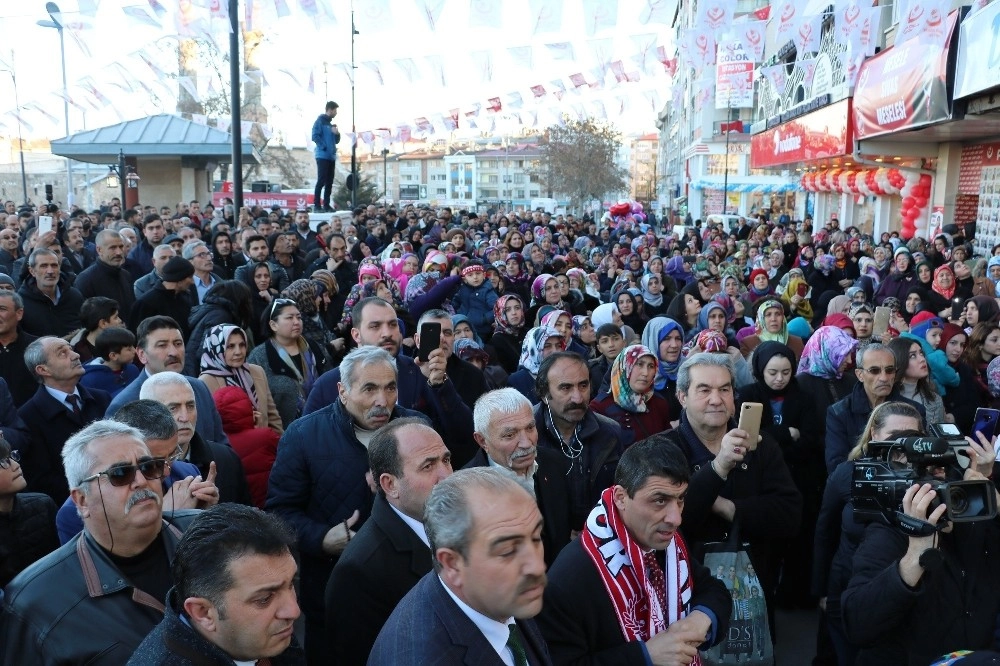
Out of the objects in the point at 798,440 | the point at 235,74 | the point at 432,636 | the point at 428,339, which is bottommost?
the point at 798,440

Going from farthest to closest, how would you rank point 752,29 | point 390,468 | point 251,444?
point 752,29 → point 251,444 → point 390,468

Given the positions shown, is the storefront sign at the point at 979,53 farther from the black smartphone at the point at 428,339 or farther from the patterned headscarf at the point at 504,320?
the black smartphone at the point at 428,339

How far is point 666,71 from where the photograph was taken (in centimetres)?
2241

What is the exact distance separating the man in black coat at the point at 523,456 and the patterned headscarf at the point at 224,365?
2012 millimetres

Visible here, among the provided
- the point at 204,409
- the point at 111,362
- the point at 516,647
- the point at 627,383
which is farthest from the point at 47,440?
the point at 516,647

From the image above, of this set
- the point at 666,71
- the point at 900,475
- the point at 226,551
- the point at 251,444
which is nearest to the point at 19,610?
the point at 226,551

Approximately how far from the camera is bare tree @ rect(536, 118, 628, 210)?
65375 millimetres

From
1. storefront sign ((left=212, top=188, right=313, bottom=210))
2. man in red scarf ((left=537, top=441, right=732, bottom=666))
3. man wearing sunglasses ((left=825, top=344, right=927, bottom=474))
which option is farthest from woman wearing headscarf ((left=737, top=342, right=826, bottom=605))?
storefront sign ((left=212, top=188, right=313, bottom=210))

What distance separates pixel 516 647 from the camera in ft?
7.63

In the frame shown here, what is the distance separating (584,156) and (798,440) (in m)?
61.5

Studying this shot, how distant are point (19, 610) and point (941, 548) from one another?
3.13 metres

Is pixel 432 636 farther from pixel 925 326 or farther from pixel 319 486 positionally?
pixel 925 326

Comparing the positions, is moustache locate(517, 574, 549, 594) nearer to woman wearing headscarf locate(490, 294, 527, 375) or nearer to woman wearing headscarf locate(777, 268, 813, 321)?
woman wearing headscarf locate(490, 294, 527, 375)

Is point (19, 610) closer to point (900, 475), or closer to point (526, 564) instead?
point (526, 564)
